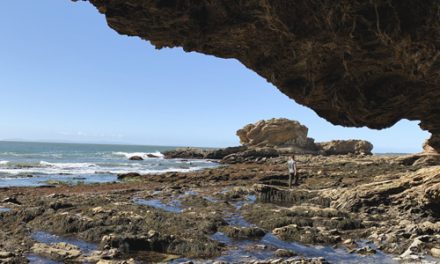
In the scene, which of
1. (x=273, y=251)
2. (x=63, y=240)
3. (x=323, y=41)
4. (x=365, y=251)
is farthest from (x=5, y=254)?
(x=323, y=41)

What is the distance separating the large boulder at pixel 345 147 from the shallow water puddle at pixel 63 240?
Answer: 82637 mm

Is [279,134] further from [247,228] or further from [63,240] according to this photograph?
[63,240]

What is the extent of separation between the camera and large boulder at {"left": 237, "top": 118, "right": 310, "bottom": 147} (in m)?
92.7

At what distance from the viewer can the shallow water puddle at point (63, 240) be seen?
38.5ft

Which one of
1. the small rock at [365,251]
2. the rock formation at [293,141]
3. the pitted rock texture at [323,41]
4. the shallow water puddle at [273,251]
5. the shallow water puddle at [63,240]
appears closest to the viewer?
the shallow water puddle at [273,251]

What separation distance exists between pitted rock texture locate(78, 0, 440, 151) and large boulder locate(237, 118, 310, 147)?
240 ft

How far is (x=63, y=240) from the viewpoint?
501 inches

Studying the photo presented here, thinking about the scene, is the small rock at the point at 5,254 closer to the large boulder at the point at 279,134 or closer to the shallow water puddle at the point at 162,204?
the shallow water puddle at the point at 162,204

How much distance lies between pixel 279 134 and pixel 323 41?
80.0 metres

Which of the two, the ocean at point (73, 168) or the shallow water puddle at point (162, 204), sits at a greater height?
the shallow water puddle at point (162, 204)

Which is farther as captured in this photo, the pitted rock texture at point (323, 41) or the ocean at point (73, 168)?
the ocean at point (73, 168)

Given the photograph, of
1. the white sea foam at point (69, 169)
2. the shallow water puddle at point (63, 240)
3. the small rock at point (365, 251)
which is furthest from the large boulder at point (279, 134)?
the shallow water puddle at point (63, 240)

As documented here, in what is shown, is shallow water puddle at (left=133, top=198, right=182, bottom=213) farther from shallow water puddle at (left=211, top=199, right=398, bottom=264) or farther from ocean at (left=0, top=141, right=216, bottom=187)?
ocean at (left=0, top=141, right=216, bottom=187)

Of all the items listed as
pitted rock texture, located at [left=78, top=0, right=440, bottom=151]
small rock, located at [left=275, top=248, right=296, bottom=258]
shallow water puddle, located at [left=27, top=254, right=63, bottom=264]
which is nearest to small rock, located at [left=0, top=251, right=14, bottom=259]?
shallow water puddle, located at [left=27, top=254, right=63, bottom=264]
